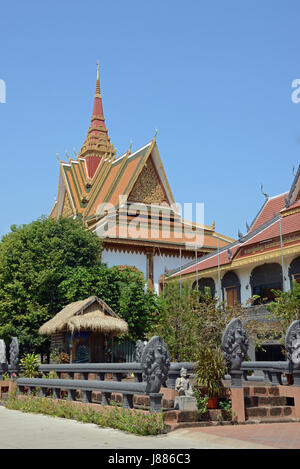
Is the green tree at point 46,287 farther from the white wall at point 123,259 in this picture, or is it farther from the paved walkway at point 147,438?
the paved walkway at point 147,438

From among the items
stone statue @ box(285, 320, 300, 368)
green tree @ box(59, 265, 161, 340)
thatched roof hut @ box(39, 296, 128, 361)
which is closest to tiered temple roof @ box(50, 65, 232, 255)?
green tree @ box(59, 265, 161, 340)

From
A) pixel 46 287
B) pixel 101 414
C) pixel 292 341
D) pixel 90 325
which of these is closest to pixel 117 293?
pixel 46 287

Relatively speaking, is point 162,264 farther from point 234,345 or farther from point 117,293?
point 234,345

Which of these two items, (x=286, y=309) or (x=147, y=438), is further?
(x=286, y=309)

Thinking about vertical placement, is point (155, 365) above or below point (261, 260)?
below

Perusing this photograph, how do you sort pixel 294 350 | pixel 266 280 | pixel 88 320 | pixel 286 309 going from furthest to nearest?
pixel 266 280 < pixel 286 309 < pixel 88 320 < pixel 294 350

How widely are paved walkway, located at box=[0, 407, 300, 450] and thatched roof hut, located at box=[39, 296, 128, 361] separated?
256 inches

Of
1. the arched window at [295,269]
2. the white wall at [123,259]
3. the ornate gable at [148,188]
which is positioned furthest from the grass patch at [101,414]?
the ornate gable at [148,188]

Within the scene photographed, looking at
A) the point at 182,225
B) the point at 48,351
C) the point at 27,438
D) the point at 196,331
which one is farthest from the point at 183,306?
the point at 182,225

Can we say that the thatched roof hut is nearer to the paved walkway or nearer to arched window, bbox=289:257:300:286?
the paved walkway

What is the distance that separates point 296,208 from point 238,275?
4.83 metres

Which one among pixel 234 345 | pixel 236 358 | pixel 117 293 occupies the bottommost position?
pixel 236 358

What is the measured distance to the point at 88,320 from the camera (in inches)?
642

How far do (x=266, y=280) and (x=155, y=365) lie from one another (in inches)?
654
